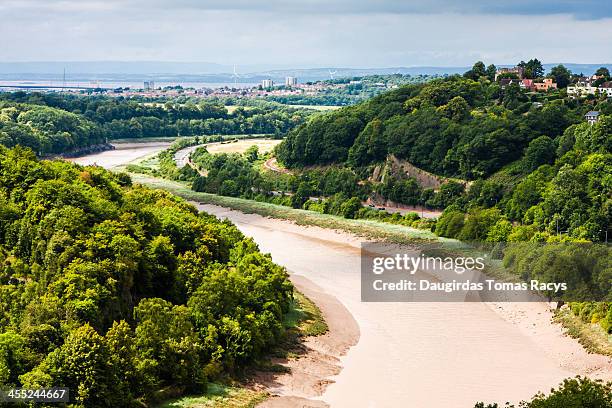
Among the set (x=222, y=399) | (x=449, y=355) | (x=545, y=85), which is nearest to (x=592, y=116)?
(x=545, y=85)

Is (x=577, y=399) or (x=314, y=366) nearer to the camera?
(x=577, y=399)

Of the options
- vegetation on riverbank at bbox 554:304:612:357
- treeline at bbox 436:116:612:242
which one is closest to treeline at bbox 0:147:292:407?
vegetation on riverbank at bbox 554:304:612:357

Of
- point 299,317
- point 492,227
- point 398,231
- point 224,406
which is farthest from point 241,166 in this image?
point 224,406

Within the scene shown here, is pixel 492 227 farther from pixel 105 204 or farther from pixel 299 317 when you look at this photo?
pixel 105 204

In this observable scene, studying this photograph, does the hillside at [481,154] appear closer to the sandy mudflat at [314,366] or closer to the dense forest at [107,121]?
the sandy mudflat at [314,366]

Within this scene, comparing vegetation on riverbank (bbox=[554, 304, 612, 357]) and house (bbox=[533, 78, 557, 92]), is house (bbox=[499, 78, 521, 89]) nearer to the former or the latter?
house (bbox=[533, 78, 557, 92])

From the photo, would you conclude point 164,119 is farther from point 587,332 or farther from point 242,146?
point 587,332
